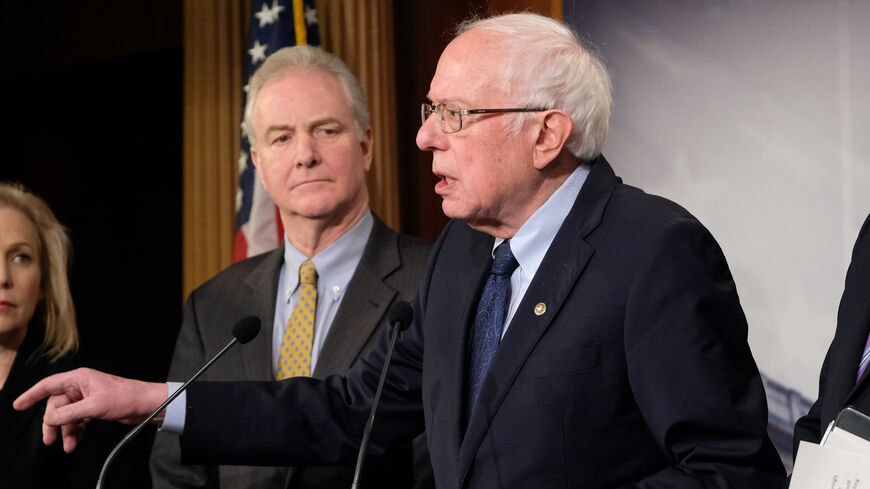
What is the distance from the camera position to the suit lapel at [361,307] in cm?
261

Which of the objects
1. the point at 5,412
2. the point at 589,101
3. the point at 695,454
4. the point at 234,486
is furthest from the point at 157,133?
the point at 695,454

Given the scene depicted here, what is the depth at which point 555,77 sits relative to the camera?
1.97 m

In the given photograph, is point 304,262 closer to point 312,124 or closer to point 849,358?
point 312,124

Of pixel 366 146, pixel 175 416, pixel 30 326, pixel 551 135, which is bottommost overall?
pixel 30 326

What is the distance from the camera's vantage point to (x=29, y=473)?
2.93 m

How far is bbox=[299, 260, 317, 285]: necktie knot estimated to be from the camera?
2805 millimetres

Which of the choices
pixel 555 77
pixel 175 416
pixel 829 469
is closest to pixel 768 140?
pixel 555 77

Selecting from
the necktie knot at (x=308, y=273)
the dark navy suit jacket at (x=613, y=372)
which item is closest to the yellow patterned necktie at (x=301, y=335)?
the necktie knot at (x=308, y=273)

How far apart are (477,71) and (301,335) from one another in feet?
3.42

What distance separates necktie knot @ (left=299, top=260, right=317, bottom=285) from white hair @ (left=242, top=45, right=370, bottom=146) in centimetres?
43

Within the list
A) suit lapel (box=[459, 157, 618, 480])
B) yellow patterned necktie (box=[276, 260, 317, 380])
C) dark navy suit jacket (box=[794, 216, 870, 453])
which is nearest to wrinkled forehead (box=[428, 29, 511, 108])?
suit lapel (box=[459, 157, 618, 480])

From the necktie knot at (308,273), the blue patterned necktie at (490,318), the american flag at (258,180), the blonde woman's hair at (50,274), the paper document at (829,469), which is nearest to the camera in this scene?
the paper document at (829,469)

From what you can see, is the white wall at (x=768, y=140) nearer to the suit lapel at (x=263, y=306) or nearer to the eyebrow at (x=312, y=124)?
the eyebrow at (x=312, y=124)

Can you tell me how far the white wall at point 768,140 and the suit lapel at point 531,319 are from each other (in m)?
1.08
